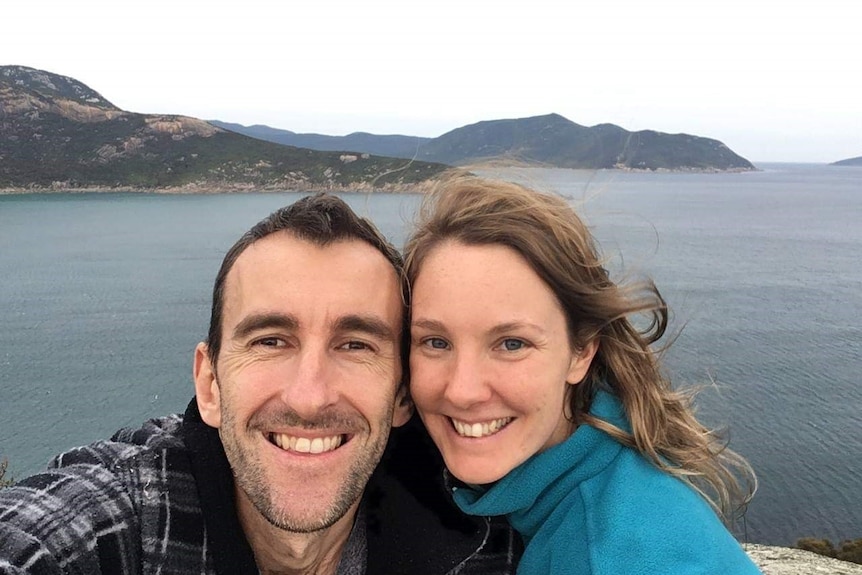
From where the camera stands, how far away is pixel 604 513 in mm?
2045

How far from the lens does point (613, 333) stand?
2820 mm

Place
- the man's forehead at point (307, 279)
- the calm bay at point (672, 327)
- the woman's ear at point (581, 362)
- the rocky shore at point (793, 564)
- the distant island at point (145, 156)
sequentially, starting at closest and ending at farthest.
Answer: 1. the man's forehead at point (307, 279)
2. the woman's ear at point (581, 362)
3. the rocky shore at point (793, 564)
4. the calm bay at point (672, 327)
5. the distant island at point (145, 156)

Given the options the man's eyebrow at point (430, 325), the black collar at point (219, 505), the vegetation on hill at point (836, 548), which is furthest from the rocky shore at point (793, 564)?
the black collar at point (219, 505)

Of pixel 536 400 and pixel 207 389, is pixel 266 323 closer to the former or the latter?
pixel 207 389

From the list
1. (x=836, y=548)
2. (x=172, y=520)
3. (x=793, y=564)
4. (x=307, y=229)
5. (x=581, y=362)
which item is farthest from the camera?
(x=836, y=548)

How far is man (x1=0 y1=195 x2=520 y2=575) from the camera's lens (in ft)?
6.07

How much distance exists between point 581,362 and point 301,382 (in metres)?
1.21

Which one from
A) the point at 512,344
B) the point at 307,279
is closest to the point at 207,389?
the point at 307,279

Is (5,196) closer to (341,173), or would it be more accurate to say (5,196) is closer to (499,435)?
(341,173)

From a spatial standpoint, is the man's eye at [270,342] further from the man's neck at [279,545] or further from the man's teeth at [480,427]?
the man's teeth at [480,427]

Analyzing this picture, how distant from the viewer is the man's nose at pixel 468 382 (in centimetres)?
223

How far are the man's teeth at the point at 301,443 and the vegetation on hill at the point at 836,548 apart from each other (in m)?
20.3

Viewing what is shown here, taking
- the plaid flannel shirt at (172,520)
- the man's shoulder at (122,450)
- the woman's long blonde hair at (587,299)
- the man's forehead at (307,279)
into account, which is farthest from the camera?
the woman's long blonde hair at (587,299)

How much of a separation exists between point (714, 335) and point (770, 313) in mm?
7379
